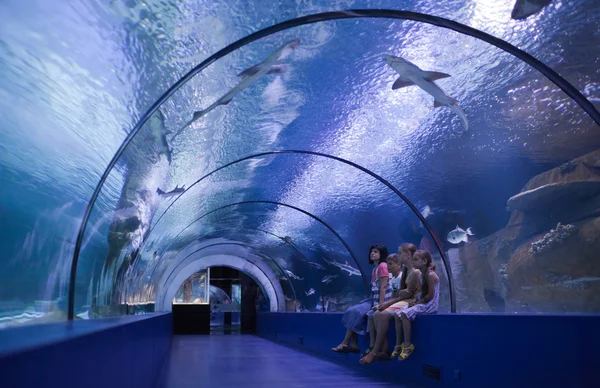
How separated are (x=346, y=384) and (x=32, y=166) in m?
4.82

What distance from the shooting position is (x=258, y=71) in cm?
696

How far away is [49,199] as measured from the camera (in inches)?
229

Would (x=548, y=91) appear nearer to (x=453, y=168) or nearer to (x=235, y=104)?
(x=453, y=168)

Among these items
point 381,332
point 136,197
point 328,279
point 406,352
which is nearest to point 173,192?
point 136,197

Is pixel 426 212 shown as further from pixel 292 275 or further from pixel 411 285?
pixel 292 275

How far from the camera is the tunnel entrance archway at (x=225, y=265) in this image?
26234 millimetres

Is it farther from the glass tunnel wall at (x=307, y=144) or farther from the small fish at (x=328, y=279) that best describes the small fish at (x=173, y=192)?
the small fish at (x=328, y=279)

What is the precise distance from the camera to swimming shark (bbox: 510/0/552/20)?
6.04m

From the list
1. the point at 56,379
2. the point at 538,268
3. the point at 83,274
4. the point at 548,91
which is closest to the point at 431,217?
the point at 538,268

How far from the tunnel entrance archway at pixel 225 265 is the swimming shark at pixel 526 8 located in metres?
21.1

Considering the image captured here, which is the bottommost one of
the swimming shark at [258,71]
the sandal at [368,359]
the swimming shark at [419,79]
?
the sandal at [368,359]

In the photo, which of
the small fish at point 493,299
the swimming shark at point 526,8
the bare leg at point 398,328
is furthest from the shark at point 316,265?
the swimming shark at point 526,8

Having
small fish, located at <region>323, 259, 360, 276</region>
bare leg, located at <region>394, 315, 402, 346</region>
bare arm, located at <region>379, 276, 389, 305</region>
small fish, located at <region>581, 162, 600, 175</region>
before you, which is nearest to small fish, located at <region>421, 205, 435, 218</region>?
small fish, located at <region>581, 162, 600, 175</region>

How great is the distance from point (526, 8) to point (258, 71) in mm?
3215
